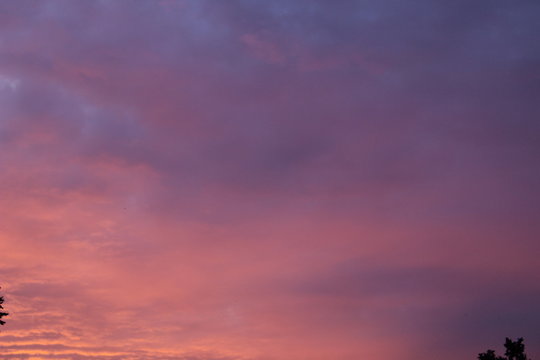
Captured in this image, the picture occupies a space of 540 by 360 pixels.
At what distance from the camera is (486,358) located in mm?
79188

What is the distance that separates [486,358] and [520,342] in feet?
16.0

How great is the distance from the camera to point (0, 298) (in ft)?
203

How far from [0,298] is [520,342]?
62.0 meters

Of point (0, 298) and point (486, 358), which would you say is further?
point (486, 358)

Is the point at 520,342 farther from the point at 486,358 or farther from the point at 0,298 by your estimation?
the point at 0,298

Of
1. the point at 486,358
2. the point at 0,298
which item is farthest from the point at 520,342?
the point at 0,298

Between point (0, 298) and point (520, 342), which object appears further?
point (520, 342)

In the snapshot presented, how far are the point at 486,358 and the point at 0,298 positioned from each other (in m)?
59.5

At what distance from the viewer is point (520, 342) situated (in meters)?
77.3
